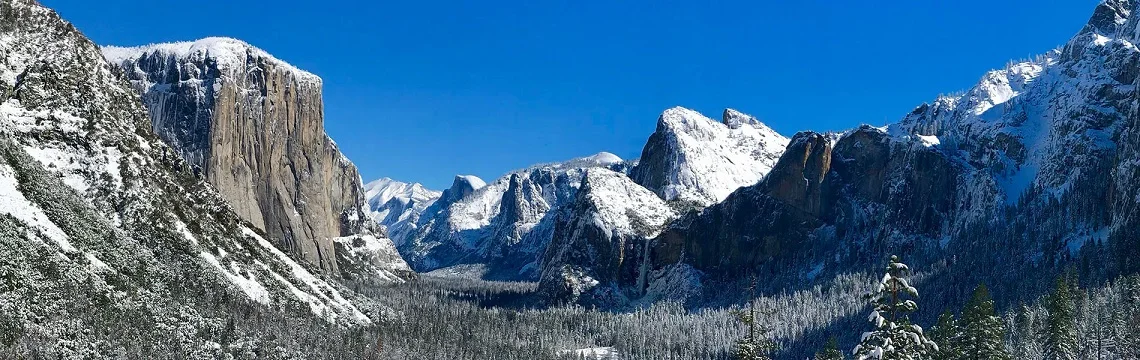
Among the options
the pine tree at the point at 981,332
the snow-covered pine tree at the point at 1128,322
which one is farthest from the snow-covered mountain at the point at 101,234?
the snow-covered pine tree at the point at 1128,322

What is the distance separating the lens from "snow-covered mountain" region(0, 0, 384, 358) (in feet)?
359

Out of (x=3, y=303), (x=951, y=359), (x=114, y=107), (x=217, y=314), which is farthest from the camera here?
(x=114, y=107)

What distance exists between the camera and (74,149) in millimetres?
156250

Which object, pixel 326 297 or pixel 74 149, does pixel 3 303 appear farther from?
pixel 326 297

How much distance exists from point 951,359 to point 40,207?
116446 mm

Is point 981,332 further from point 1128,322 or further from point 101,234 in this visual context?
point 101,234

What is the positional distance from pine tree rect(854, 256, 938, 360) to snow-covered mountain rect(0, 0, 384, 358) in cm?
8664

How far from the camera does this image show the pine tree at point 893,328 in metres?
44.6

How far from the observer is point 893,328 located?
45312mm

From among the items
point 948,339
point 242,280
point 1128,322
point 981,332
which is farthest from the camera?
point 242,280

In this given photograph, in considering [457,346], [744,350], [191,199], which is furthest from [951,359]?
[191,199]

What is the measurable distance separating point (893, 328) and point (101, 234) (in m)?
125

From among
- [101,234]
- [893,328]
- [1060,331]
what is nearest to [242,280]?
[101,234]

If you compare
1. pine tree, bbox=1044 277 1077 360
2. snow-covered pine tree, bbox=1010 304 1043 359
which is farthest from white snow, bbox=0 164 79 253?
snow-covered pine tree, bbox=1010 304 1043 359
